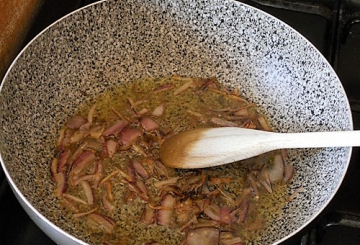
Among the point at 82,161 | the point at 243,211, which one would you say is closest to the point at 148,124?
the point at 82,161

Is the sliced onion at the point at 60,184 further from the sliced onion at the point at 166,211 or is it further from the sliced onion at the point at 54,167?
the sliced onion at the point at 166,211

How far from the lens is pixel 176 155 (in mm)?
958

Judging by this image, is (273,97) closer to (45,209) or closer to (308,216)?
(308,216)

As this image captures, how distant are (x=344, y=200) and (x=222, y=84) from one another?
0.36 m

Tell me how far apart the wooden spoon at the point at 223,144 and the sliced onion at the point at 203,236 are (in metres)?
0.11

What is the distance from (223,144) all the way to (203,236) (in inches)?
6.3

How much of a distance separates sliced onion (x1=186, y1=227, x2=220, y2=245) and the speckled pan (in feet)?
0.27

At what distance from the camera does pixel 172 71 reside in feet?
3.84

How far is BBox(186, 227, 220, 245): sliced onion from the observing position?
0.89 m

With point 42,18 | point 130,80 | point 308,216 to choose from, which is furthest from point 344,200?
point 42,18

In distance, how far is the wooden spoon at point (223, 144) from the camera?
2.97 ft

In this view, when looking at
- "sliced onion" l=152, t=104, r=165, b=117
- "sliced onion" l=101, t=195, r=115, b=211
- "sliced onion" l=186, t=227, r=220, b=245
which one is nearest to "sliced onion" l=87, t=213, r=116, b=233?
"sliced onion" l=101, t=195, r=115, b=211

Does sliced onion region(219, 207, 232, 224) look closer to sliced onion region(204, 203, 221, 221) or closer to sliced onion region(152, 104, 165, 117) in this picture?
sliced onion region(204, 203, 221, 221)

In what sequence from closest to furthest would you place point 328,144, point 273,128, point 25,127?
point 328,144
point 25,127
point 273,128
